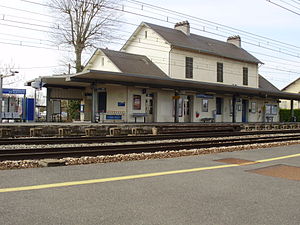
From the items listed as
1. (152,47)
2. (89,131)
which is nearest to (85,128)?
(89,131)

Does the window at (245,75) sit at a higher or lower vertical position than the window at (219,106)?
higher

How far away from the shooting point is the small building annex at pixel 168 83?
23.9 m

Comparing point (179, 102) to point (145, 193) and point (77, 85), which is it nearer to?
point (77, 85)

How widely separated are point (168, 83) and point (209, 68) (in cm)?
1001

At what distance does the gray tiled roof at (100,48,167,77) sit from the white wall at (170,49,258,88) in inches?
76.2

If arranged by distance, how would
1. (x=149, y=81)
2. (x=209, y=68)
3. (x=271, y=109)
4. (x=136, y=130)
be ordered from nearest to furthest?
(x=136, y=130) < (x=149, y=81) < (x=209, y=68) < (x=271, y=109)

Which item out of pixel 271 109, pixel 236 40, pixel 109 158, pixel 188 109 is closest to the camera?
pixel 109 158

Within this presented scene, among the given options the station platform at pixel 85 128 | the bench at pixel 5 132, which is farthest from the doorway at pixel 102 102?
the bench at pixel 5 132

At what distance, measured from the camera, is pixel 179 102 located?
92.3 feet

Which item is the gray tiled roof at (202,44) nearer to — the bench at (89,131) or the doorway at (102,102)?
the doorway at (102,102)

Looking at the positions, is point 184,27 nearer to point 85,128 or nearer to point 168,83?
point 168,83

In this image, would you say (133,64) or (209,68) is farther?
(209,68)

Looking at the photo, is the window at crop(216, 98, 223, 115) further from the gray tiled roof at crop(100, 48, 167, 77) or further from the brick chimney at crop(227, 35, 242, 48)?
the brick chimney at crop(227, 35, 242, 48)

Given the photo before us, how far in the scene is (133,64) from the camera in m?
27.4
